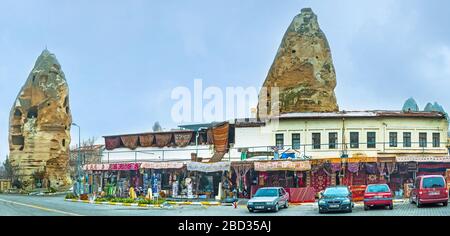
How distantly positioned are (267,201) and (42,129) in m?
66.2

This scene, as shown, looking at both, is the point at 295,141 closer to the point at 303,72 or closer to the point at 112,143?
the point at 112,143

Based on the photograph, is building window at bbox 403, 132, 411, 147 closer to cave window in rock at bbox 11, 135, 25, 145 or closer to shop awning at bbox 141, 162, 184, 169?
shop awning at bbox 141, 162, 184, 169

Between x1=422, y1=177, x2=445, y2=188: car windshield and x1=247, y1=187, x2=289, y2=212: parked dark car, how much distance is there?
8087mm

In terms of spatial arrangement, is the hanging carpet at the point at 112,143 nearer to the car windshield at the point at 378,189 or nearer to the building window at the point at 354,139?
the building window at the point at 354,139

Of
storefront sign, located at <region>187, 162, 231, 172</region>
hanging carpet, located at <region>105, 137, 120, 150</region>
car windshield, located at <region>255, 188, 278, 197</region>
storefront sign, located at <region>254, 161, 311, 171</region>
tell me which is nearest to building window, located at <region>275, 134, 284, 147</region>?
storefront sign, located at <region>187, 162, 231, 172</region>

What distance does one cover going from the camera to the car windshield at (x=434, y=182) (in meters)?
31.0

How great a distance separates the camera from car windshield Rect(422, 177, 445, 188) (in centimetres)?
3103

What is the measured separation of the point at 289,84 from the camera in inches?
2987

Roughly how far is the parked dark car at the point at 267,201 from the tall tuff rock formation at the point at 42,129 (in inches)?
2451

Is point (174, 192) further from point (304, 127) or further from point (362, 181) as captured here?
point (362, 181)

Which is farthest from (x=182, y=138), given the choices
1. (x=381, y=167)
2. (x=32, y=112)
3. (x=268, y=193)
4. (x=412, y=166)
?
(x=32, y=112)
